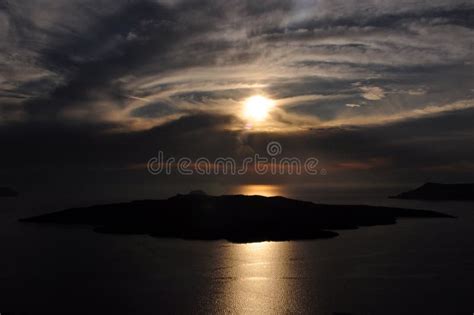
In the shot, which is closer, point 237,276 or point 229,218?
point 237,276

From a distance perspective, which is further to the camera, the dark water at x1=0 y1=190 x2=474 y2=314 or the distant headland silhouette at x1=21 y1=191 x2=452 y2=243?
the distant headland silhouette at x1=21 y1=191 x2=452 y2=243

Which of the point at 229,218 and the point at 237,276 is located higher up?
the point at 229,218

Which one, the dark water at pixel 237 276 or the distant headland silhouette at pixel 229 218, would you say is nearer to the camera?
the dark water at pixel 237 276

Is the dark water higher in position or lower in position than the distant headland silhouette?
lower
